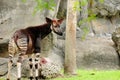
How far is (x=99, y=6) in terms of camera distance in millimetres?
20375

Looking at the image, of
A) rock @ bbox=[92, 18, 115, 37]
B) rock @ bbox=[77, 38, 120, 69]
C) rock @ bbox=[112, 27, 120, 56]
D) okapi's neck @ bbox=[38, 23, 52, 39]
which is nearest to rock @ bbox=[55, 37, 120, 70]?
rock @ bbox=[77, 38, 120, 69]

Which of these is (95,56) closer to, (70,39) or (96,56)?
(96,56)

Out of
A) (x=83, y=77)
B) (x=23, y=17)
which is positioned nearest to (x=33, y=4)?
(x=23, y=17)

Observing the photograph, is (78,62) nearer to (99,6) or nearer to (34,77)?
(99,6)

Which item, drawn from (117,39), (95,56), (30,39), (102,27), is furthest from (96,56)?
(30,39)

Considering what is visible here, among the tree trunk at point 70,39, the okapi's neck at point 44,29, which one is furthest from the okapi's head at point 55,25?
the tree trunk at point 70,39

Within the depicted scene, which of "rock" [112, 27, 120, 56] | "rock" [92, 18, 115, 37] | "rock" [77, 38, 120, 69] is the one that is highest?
"rock" [92, 18, 115, 37]

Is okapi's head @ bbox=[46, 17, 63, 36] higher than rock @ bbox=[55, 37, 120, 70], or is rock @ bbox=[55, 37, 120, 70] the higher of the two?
okapi's head @ bbox=[46, 17, 63, 36]

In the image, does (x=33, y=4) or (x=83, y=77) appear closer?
(x=83, y=77)

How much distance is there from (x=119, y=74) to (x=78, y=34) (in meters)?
6.02

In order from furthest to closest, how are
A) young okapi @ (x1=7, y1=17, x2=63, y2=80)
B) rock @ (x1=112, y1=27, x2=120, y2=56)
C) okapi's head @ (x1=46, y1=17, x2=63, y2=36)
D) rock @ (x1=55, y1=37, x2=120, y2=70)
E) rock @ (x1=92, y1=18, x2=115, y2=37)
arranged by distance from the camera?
rock @ (x1=92, y1=18, x2=115, y2=37), rock @ (x1=112, y1=27, x2=120, y2=56), rock @ (x1=55, y1=37, x2=120, y2=70), okapi's head @ (x1=46, y1=17, x2=63, y2=36), young okapi @ (x1=7, y1=17, x2=63, y2=80)

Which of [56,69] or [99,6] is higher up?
[99,6]

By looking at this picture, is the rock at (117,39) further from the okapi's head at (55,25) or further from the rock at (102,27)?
the okapi's head at (55,25)

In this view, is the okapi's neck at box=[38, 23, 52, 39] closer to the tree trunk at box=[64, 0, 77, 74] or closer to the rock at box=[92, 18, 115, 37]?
the tree trunk at box=[64, 0, 77, 74]
